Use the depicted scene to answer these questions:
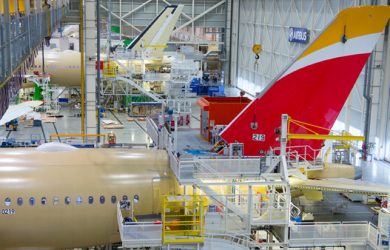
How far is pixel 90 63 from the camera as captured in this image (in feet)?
119

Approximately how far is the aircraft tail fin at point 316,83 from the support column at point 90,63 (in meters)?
14.4

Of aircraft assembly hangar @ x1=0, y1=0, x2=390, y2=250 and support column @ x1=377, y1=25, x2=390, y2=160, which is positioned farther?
support column @ x1=377, y1=25, x2=390, y2=160

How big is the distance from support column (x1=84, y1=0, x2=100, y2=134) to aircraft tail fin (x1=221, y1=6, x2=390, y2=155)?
47.2ft

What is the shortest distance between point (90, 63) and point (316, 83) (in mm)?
16862

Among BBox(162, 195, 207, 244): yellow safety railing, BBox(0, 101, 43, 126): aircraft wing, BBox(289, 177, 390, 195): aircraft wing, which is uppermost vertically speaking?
BBox(0, 101, 43, 126): aircraft wing

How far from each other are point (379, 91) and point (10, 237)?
27.4m

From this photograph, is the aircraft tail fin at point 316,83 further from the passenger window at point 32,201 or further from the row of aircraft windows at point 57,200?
the passenger window at point 32,201

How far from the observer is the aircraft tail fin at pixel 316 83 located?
78.1ft

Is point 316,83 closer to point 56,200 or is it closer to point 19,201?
point 56,200

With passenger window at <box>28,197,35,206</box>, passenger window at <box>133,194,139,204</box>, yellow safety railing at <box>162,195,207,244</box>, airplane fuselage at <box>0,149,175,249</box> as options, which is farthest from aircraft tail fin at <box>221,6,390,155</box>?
passenger window at <box>28,197,35,206</box>

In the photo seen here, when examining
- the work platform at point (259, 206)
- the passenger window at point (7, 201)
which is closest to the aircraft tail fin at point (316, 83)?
the work platform at point (259, 206)

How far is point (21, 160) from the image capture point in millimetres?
22578

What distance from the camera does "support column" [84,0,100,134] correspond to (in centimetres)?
→ 3544

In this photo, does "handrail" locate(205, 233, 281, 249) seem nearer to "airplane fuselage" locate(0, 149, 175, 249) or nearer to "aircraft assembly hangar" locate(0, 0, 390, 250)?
"aircraft assembly hangar" locate(0, 0, 390, 250)
